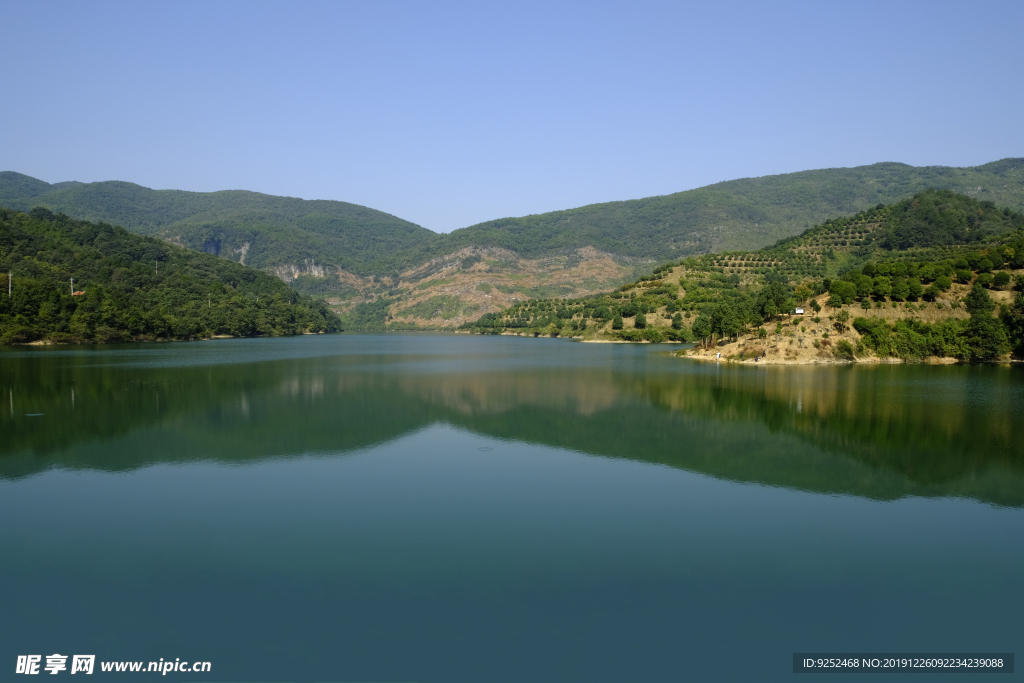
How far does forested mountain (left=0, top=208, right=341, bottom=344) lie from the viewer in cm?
7675

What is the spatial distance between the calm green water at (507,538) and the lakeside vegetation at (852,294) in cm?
2765

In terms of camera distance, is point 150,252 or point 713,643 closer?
point 713,643

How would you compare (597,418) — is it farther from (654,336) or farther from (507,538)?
(654,336)

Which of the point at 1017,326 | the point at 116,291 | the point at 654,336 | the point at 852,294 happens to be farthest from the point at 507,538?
the point at 116,291

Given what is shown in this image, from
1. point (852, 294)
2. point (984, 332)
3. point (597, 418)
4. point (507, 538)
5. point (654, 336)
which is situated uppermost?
point (852, 294)

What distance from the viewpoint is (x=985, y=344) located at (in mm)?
51844

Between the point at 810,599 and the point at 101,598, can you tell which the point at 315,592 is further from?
the point at 810,599

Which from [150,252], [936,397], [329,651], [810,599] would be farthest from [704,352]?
[150,252]

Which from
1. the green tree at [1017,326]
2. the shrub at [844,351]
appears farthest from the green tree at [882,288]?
the green tree at [1017,326]

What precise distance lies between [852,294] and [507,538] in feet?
170

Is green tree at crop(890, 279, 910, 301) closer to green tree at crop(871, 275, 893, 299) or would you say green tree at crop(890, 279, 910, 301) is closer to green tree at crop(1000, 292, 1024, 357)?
green tree at crop(871, 275, 893, 299)

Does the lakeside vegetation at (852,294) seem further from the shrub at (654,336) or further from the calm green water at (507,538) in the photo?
the calm green water at (507,538)

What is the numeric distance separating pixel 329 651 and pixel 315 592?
Answer: 1.88 m

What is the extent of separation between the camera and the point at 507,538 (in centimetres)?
1303
